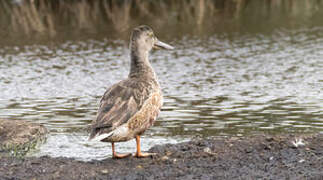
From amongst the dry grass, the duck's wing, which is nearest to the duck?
the duck's wing

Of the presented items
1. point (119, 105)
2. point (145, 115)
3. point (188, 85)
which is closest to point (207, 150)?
point (145, 115)

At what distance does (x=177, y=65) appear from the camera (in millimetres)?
15641

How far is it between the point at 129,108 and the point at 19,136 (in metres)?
2.30

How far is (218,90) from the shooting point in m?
12.5

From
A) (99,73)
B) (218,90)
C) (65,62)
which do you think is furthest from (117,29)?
(218,90)

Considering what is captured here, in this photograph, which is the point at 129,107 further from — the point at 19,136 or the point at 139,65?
the point at 19,136

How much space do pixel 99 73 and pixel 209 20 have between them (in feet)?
27.1

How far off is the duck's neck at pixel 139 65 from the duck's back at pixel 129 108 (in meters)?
0.22

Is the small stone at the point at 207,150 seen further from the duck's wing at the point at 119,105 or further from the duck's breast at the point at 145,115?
the duck's wing at the point at 119,105

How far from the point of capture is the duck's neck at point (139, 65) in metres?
7.68

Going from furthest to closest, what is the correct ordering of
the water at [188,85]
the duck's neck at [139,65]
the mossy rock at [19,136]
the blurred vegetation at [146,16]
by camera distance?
the blurred vegetation at [146,16] < the water at [188,85] < the mossy rock at [19,136] < the duck's neck at [139,65]

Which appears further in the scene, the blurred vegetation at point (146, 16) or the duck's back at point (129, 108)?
the blurred vegetation at point (146, 16)

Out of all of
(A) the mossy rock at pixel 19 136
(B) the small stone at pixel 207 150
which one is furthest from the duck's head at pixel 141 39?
(A) the mossy rock at pixel 19 136

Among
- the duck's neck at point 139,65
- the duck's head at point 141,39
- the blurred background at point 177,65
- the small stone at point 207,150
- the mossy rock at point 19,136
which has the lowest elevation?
the blurred background at point 177,65
